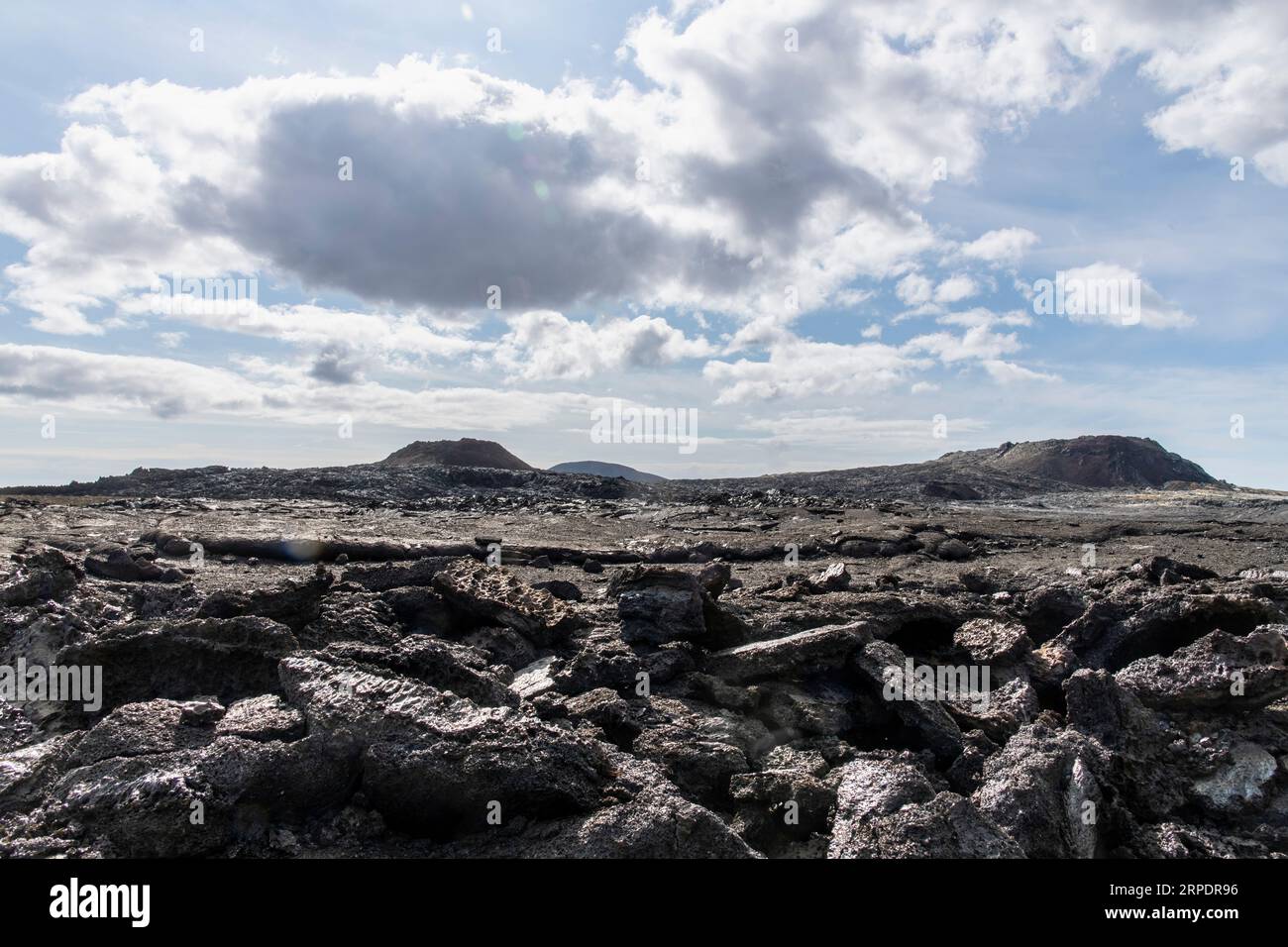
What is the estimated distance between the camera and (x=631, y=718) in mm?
→ 6699

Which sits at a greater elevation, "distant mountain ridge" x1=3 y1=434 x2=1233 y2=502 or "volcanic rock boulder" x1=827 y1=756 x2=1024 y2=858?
"distant mountain ridge" x1=3 y1=434 x2=1233 y2=502

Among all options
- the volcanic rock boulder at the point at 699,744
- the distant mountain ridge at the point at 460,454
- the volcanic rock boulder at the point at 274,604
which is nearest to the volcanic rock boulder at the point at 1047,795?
the volcanic rock boulder at the point at 699,744

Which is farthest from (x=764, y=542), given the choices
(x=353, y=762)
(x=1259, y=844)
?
(x=353, y=762)

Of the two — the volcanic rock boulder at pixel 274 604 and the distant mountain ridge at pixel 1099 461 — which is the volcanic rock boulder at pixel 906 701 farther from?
the distant mountain ridge at pixel 1099 461

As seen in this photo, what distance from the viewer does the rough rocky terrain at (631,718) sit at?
15.9 ft

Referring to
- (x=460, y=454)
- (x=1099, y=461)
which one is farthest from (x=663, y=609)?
(x=1099, y=461)

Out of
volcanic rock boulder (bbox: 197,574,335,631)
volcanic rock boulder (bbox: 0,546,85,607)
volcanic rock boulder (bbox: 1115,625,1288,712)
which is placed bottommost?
volcanic rock boulder (bbox: 1115,625,1288,712)

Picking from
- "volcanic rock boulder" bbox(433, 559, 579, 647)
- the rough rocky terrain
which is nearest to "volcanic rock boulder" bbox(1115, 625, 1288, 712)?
the rough rocky terrain

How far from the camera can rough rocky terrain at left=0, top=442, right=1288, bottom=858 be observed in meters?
4.85

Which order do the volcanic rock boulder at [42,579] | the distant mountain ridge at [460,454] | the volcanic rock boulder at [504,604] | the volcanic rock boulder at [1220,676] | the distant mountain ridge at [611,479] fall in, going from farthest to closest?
the distant mountain ridge at [460,454]
the distant mountain ridge at [611,479]
the volcanic rock boulder at [504,604]
the volcanic rock boulder at [42,579]
the volcanic rock boulder at [1220,676]

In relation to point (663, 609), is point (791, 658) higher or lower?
lower

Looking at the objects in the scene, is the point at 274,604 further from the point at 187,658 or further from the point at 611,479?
the point at 611,479

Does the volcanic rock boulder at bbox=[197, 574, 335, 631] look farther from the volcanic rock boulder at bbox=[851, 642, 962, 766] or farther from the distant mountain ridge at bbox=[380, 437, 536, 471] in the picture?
the distant mountain ridge at bbox=[380, 437, 536, 471]
